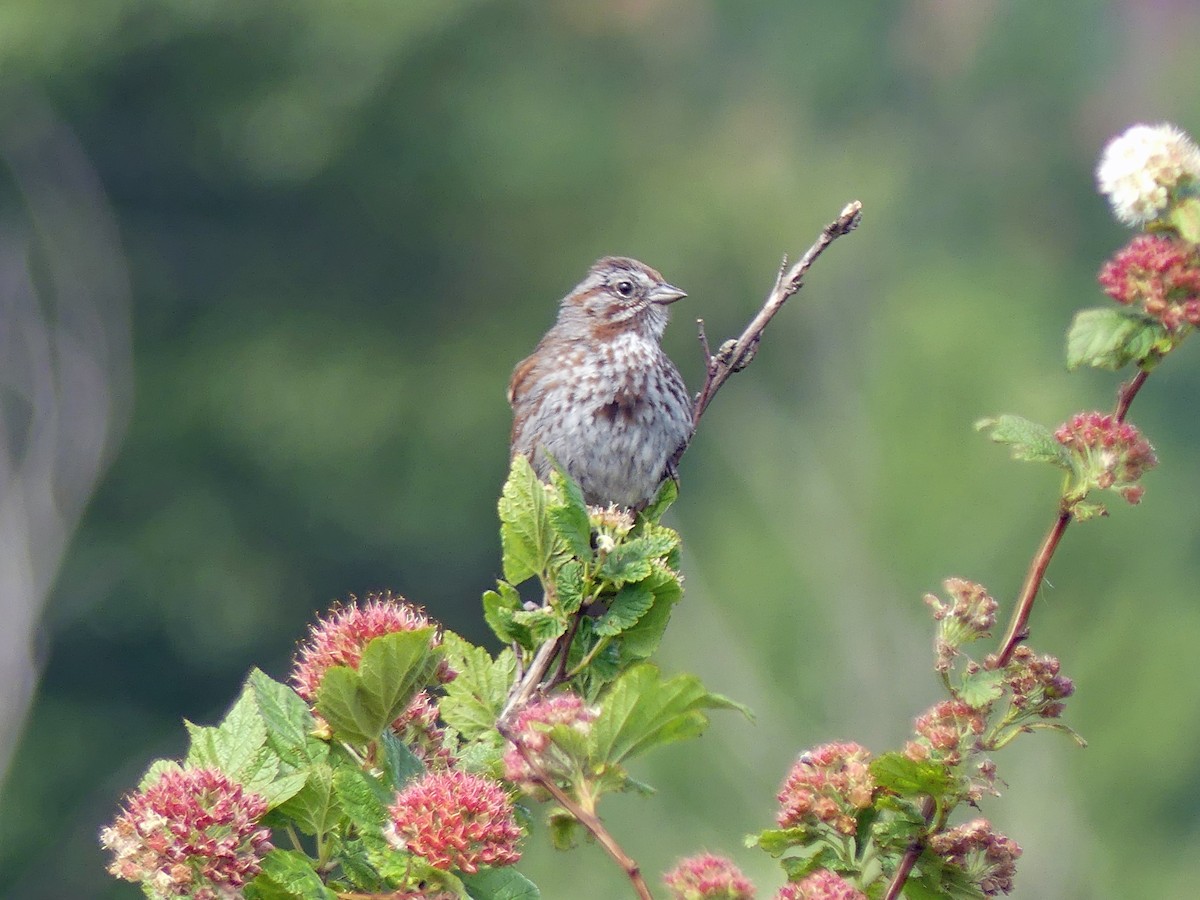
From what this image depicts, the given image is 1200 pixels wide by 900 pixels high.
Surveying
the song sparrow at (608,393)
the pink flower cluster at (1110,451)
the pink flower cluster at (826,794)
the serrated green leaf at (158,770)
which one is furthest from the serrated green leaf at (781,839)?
the song sparrow at (608,393)

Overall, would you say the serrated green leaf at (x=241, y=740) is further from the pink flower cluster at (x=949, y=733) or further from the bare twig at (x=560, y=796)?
the pink flower cluster at (x=949, y=733)

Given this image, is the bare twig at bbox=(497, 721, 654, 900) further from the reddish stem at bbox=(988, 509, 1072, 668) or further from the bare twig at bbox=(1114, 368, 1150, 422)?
the bare twig at bbox=(1114, 368, 1150, 422)

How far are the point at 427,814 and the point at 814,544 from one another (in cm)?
1847

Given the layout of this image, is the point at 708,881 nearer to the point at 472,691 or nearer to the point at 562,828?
Result: the point at 562,828

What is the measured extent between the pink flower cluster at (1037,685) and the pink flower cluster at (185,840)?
74 centimetres

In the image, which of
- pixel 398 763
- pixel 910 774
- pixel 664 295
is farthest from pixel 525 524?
pixel 664 295

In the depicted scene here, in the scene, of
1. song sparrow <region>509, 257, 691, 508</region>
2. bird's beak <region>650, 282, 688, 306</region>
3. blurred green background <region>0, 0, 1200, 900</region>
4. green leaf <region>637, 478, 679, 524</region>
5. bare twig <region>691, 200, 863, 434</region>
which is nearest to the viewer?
bare twig <region>691, 200, 863, 434</region>

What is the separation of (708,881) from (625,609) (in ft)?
1.38

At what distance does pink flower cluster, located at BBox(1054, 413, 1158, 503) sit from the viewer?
186 cm

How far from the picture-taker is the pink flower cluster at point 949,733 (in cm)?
187

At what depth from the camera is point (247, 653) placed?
77.3 feet

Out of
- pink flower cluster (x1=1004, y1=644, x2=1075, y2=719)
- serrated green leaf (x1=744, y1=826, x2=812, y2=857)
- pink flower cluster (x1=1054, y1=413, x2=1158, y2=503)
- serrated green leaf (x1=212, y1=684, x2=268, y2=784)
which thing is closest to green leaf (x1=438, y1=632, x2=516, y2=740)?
serrated green leaf (x1=212, y1=684, x2=268, y2=784)

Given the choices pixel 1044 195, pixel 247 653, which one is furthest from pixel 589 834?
pixel 1044 195

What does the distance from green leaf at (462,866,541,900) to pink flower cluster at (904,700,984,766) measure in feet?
1.26
